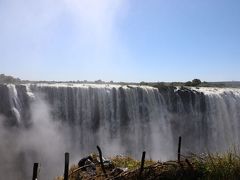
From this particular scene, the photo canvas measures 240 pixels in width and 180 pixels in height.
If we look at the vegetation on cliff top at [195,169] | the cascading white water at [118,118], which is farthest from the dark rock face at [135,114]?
the vegetation on cliff top at [195,169]

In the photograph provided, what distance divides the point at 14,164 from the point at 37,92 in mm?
4118

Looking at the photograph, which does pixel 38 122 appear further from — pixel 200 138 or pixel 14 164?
pixel 200 138

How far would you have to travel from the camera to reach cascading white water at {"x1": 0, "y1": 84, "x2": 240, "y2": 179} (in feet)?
72.8

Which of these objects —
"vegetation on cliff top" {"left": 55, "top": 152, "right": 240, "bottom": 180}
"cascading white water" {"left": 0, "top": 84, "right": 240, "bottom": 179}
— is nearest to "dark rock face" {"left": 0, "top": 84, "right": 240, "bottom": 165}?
"cascading white water" {"left": 0, "top": 84, "right": 240, "bottom": 179}

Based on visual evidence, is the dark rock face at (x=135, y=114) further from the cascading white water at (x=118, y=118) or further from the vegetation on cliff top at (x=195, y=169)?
the vegetation on cliff top at (x=195, y=169)

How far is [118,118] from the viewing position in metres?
25.0

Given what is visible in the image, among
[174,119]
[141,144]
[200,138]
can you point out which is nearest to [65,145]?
[141,144]

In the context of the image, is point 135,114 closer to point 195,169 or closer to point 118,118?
point 118,118

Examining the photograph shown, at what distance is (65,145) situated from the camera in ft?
75.7

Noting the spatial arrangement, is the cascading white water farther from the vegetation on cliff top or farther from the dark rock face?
the vegetation on cliff top

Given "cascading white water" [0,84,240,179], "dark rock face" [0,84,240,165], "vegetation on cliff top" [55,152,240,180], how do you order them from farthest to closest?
"dark rock face" [0,84,240,165] < "cascading white water" [0,84,240,179] < "vegetation on cliff top" [55,152,240,180]

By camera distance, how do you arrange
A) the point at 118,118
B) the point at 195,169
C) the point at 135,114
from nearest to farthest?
the point at 195,169 < the point at 118,118 < the point at 135,114

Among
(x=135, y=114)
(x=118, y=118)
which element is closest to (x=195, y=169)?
(x=118, y=118)

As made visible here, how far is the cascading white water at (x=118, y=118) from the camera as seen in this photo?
22188mm
